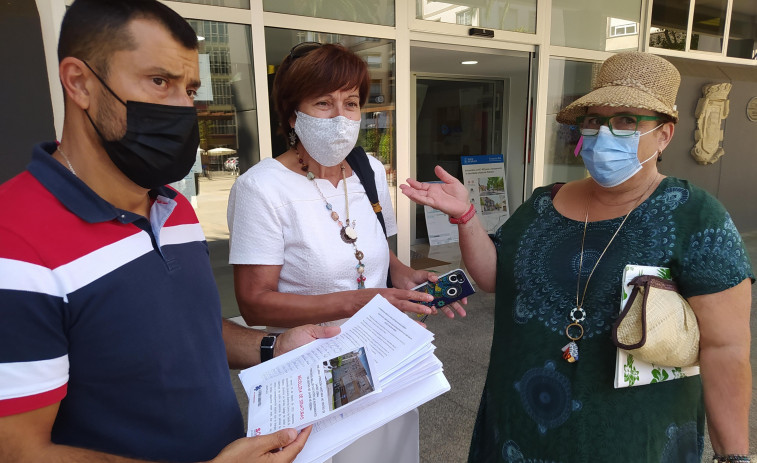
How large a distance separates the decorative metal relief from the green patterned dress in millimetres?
7159

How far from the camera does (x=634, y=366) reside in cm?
121

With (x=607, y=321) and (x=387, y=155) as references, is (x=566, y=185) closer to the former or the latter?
(x=607, y=321)

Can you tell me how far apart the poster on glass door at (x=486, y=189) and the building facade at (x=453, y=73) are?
7.2 inches

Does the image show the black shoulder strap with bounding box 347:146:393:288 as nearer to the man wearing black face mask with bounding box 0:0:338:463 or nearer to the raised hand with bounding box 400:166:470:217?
the raised hand with bounding box 400:166:470:217

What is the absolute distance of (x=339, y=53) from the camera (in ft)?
5.08

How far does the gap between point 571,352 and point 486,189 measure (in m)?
5.67

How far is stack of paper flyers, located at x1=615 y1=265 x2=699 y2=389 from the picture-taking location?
1.21 m

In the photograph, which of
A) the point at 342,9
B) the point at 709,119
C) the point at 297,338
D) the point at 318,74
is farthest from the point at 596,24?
the point at 297,338

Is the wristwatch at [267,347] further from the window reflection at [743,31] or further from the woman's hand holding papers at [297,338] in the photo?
the window reflection at [743,31]

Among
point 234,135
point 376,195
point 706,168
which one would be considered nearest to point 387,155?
point 234,135

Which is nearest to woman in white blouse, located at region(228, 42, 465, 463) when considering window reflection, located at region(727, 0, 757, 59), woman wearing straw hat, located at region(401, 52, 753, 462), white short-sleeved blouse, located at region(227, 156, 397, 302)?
white short-sleeved blouse, located at region(227, 156, 397, 302)

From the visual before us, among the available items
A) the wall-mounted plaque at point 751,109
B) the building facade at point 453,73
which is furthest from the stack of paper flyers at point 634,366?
the wall-mounted plaque at point 751,109

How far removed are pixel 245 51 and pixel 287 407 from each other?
3.33 m

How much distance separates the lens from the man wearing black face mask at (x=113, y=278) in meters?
0.71
